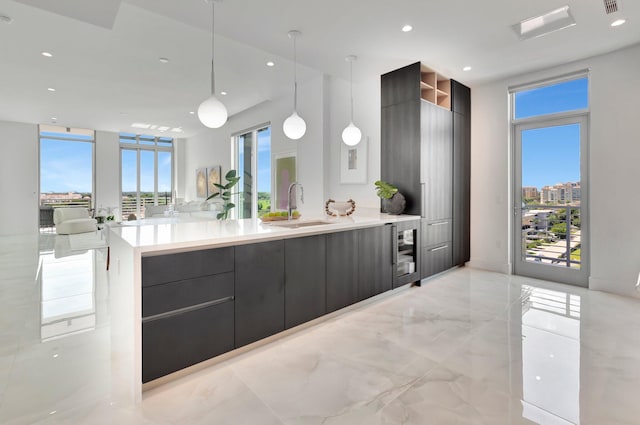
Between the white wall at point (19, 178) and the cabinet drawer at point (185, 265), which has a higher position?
the white wall at point (19, 178)

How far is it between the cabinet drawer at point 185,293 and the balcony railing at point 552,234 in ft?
14.2

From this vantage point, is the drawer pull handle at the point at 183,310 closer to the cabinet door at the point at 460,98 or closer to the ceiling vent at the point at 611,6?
the ceiling vent at the point at 611,6

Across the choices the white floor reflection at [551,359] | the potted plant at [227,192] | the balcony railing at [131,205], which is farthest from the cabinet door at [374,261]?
the balcony railing at [131,205]

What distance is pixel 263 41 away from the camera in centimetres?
362

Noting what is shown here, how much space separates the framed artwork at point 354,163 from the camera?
517cm

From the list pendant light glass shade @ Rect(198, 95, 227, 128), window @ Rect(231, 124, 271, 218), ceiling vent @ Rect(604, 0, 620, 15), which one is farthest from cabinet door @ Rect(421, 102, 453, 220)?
window @ Rect(231, 124, 271, 218)

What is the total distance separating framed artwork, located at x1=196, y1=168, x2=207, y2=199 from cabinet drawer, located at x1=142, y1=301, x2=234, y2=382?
8.53 metres

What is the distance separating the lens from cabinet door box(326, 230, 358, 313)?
9.57 ft

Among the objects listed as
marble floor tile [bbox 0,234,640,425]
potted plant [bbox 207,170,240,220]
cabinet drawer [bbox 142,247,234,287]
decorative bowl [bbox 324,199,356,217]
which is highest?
potted plant [bbox 207,170,240,220]

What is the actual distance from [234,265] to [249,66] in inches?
147

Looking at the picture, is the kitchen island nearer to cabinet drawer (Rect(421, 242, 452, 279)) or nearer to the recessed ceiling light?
cabinet drawer (Rect(421, 242, 452, 279))

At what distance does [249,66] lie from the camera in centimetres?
486

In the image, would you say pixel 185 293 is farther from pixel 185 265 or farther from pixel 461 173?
pixel 461 173

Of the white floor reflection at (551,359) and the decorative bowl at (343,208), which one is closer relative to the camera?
the white floor reflection at (551,359)
